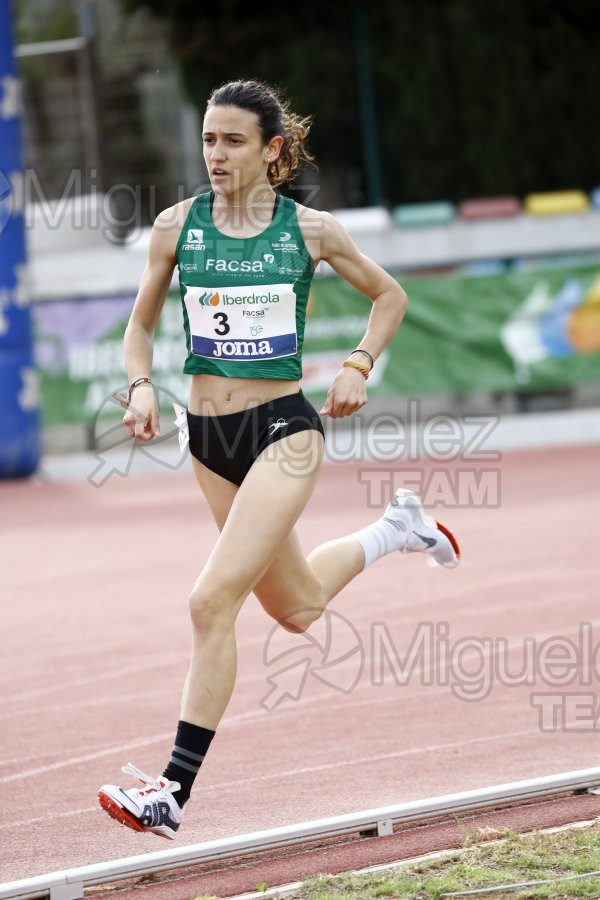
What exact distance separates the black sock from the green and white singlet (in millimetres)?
1105

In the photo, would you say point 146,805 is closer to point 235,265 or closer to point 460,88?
point 235,265

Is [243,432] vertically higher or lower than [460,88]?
lower

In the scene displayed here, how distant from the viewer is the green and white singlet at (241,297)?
14.6 ft

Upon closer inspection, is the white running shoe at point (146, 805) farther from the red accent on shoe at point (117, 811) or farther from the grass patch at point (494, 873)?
the grass patch at point (494, 873)

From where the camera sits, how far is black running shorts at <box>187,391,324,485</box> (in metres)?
4.45

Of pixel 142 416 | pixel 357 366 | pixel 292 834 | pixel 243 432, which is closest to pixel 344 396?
pixel 357 366

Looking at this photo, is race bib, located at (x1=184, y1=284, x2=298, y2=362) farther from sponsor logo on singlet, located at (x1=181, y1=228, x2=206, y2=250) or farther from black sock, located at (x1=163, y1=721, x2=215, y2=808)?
black sock, located at (x1=163, y1=721, x2=215, y2=808)

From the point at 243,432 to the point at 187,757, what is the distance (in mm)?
1004

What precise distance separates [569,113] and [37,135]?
35.5ft

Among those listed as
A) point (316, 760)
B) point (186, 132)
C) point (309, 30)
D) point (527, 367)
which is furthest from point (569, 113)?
point (316, 760)

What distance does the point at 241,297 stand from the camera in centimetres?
447

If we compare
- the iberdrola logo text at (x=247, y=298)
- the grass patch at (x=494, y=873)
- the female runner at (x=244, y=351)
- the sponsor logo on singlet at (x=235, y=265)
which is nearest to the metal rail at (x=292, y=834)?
the grass patch at (x=494, y=873)

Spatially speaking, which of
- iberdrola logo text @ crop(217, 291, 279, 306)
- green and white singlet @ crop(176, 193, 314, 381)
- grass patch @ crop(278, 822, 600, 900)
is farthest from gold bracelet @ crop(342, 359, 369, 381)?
grass patch @ crop(278, 822, 600, 900)

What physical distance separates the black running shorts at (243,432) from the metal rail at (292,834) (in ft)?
3.56
